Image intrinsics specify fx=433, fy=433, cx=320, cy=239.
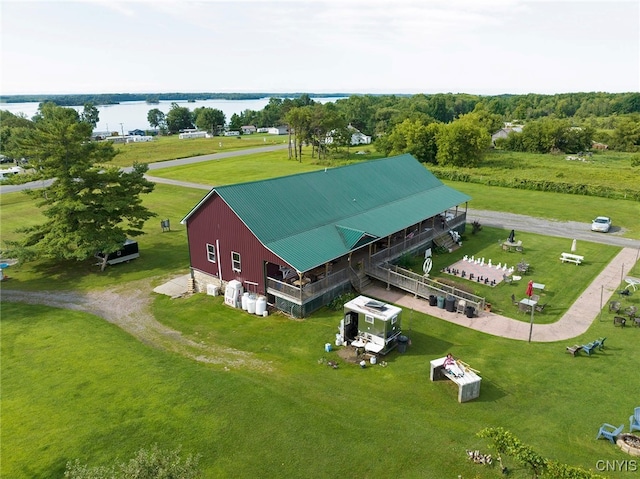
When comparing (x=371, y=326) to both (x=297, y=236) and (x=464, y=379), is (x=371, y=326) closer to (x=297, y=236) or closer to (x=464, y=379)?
(x=464, y=379)

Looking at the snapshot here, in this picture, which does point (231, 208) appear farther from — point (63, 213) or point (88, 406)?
point (63, 213)

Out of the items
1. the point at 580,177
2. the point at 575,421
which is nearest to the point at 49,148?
the point at 575,421

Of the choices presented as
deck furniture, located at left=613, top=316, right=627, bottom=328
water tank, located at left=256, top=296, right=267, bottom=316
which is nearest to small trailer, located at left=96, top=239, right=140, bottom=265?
water tank, located at left=256, top=296, right=267, bottom=316

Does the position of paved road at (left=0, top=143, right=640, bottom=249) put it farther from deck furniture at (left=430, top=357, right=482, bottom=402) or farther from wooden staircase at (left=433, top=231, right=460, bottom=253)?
deck furniture at (left=430, top=357, right=482, bottom=402)

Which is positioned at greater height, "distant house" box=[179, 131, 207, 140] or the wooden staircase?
"distant house" box=[179, 131, 207, 140]

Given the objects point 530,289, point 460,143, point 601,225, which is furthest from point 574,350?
point 460,143

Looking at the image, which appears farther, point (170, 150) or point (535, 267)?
point (170, 150)
